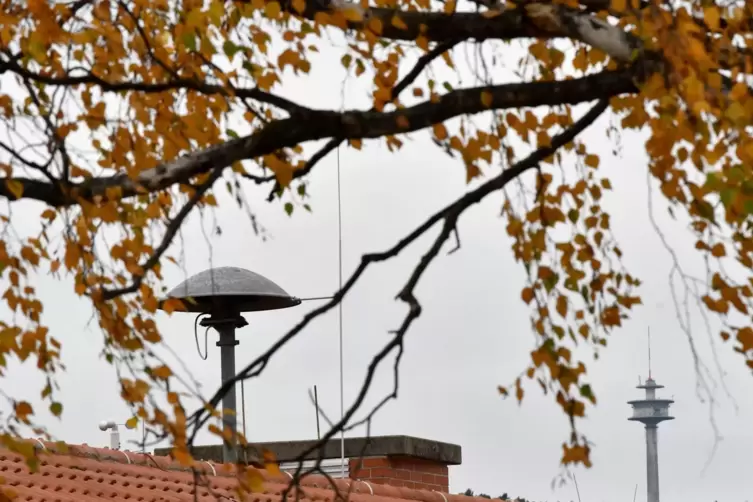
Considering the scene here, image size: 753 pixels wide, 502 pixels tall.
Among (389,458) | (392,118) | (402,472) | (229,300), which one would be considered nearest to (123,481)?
(229,300)

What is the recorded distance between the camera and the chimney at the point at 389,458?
12719 mm

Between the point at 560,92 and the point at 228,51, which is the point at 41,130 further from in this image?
the point at 560,92

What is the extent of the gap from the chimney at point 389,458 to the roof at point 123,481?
0.48m

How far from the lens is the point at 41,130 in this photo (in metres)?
6.46

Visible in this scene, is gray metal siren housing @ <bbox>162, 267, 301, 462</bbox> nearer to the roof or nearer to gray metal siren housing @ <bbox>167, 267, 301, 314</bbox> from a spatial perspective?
gray metal siren housing @ <bbox>167, 267, 301, 314</bbox>

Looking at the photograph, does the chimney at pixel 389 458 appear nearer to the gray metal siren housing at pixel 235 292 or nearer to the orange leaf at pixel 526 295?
the gray metal siren housing at pixel 235 292

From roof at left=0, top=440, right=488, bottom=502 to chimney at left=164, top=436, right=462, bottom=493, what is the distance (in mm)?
476

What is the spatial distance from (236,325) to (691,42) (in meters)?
7.03

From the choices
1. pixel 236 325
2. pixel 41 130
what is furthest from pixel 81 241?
pixel 236 325

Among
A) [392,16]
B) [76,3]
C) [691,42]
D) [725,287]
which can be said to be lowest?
[725,287]

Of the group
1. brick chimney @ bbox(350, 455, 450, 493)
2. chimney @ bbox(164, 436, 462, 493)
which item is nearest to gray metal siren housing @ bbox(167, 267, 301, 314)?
chimney @ bbox(164, 436, 462, 493)

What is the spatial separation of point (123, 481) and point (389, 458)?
2994 millimetres

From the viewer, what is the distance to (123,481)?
1088 cm

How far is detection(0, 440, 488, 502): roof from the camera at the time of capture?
10.2 metres
